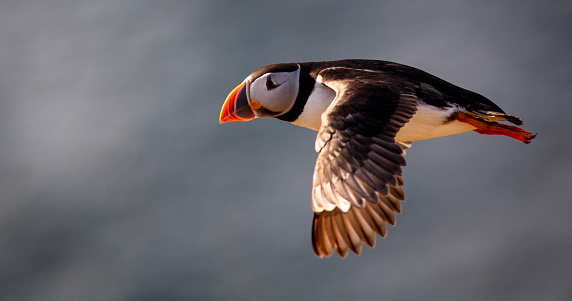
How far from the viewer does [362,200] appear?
329 cm

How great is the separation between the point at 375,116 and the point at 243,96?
48.6 inches

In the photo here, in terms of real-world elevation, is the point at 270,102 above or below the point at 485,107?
above

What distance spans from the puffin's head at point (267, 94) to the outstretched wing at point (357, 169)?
0.73 meters

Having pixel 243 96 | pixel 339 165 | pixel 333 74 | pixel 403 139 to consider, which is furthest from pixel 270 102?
pixel 339 165

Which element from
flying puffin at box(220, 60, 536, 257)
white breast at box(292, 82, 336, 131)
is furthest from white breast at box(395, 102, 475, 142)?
white breast at box(292, 82, 336, 131)

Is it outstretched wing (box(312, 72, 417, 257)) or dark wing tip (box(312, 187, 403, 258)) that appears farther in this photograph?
dark wing tip (box(312, 187, 403, 258))

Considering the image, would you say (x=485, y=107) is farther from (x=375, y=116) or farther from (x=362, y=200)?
(x=362, y=200)

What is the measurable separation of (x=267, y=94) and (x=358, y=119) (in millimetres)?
1096

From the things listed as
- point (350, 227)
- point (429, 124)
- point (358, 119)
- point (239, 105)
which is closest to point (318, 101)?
point (239, 105)

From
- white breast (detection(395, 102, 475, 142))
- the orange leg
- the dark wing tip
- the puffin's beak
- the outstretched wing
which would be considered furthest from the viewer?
the puffin's beak

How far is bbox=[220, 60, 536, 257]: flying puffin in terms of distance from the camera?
11.2ft

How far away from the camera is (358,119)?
3.64 m

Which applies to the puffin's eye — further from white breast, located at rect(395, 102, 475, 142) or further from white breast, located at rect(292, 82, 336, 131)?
white breast, located at rect(395, 102, 475, 142)

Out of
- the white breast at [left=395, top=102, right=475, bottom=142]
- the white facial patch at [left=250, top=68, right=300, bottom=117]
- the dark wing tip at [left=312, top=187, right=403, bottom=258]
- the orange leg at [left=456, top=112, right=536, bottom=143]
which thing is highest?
the white facial patch at [left=250, top=68, right=300, bottom=117]
